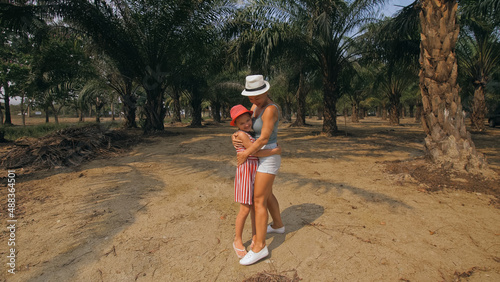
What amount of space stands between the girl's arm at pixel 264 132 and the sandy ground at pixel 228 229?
1.02 m

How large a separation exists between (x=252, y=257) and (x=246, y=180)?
2.30 ft

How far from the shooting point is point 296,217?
318cm

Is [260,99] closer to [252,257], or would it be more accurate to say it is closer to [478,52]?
[252,257]

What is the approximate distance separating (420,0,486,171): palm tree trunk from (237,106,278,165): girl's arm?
4134 millimetres

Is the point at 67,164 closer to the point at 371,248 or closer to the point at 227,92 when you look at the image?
the point at 371,248

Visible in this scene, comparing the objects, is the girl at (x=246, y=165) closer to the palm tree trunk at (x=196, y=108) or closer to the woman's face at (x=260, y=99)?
the woman's face at (x=260, y=99)

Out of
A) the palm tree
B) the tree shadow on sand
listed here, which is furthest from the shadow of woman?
the palm tree

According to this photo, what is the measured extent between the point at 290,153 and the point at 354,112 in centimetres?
2325

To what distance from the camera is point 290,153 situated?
712 centimetres

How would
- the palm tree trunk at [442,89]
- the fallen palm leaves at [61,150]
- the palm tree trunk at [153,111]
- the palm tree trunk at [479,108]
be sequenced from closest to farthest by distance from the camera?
the palm tree trunk at [442,89]
the fallen palm leaves at [61,150]
the palm tree trunk at [153,111]
the palm tree trunk at [479,108]

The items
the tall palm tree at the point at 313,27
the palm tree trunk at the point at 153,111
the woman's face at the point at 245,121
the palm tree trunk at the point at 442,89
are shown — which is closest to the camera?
the woman's face at the point at 245,121

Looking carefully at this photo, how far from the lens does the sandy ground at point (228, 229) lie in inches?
85.8

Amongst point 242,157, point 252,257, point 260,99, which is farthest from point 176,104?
point 252,257

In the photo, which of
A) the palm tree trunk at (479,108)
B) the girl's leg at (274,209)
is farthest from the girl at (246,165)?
the palm tree trunk at (479,108)
